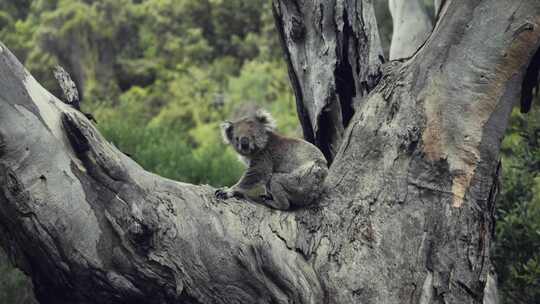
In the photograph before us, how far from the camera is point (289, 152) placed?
462cm

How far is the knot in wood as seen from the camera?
458 cm

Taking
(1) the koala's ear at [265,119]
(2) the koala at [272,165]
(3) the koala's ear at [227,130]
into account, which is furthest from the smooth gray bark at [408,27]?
(3) the koala's ear at [227,130]

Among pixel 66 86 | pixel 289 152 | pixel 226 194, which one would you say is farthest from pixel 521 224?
pixel 66 86

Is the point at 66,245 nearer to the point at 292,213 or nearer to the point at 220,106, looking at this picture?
the point at 292,213

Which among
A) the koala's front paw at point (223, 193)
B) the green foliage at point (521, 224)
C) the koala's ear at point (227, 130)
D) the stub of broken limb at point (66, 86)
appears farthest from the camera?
the green foliage at point (521, 224)

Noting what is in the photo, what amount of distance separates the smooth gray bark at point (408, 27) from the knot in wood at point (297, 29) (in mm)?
1536

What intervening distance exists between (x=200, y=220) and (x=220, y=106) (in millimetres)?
11620

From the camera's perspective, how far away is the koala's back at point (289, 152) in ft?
14.4

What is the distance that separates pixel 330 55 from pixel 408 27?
1.76 m

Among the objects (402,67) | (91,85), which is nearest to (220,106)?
(91,85)

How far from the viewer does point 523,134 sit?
21.7 ft

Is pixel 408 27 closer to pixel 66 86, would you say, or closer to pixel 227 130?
pixel 227 130

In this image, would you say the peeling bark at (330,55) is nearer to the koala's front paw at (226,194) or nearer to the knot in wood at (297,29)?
the knot in wood at (297,29)

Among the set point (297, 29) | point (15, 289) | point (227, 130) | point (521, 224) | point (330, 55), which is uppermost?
point (297, 29)
